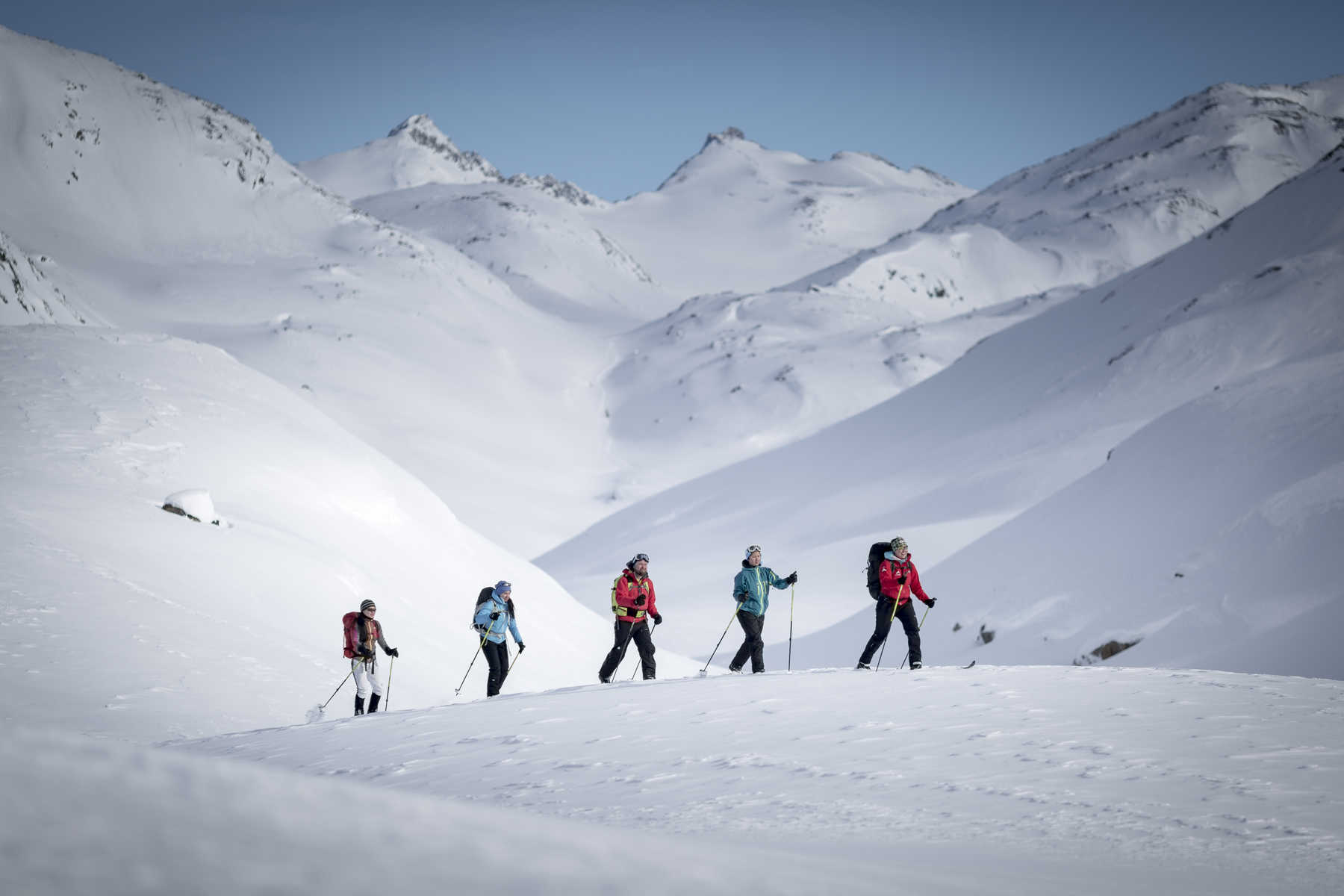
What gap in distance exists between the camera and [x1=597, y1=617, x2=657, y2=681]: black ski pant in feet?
42.7

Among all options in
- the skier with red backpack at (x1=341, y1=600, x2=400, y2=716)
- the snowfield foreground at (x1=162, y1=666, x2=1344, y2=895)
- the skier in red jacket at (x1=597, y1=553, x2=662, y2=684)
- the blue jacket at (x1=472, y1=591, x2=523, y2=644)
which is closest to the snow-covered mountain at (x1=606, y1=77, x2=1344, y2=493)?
the skier in red jacket at (x1=597, y1=553, x2=662, y2=684)

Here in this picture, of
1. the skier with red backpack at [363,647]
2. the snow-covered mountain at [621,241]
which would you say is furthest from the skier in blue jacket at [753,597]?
the snow-covered mountain at [621,241]

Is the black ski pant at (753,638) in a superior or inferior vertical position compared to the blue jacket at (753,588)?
inferior

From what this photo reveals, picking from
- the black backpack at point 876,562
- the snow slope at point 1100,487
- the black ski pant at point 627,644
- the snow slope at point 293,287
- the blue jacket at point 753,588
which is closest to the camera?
the black backpack at point 876,562

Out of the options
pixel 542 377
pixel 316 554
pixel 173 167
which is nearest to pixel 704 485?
pixel 542 377

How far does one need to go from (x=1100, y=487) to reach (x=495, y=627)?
20.7 m

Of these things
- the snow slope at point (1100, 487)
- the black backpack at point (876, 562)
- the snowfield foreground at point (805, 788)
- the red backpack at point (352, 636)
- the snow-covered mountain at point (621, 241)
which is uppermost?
the snow-covered mountain at point (621, 241)

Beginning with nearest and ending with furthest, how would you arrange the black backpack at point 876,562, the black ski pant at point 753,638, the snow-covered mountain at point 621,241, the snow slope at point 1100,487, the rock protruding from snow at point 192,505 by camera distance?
the black backpack at point 876,562, the black ski pant at point 753,638, the rock protruding from snow at point 192,505, the snow slope at point 1100,487, the snow-covered mountain at point 621,241

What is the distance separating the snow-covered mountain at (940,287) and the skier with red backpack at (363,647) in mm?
47957

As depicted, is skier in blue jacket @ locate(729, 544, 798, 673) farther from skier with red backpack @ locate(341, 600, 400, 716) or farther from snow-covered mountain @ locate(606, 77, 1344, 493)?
snow-covered mountain @ locate(606, 77, 1344, 493)

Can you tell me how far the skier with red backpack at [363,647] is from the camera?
1241 cm

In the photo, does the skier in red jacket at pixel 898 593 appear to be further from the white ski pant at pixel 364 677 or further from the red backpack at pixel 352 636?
the red backpack at pixel 352 636

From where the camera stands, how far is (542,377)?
79.5 metres

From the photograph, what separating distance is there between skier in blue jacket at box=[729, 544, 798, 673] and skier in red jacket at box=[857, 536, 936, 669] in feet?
4.05
